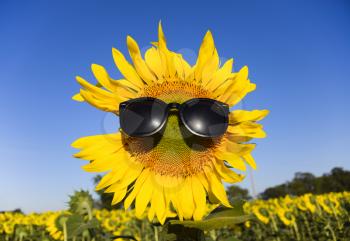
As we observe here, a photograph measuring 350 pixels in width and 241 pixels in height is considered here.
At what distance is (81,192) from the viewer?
429 cm

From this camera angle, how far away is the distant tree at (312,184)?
72188 millimetres

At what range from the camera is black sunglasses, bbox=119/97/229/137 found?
1524 millimetres

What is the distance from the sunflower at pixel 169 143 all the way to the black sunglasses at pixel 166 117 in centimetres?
13

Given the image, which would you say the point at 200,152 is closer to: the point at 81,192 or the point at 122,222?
the point at 81,192

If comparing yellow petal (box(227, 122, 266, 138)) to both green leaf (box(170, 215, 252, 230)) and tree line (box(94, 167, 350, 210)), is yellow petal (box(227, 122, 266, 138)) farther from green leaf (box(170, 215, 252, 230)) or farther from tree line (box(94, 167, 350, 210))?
tree line (box(94, 167, 350, 210))

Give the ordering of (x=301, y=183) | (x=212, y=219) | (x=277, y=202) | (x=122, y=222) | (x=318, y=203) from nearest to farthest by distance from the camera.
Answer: (x=212, y=219)
(x=318, y=203)
(x=277, y=202)
(x=122, y=222)
(x=301, y=183)

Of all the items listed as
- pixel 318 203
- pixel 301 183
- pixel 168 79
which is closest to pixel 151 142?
pixel 168 79

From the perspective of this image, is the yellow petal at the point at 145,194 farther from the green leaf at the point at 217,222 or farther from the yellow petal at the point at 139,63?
the yellow petal at the point at 139,63

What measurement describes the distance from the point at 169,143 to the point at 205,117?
234 mm

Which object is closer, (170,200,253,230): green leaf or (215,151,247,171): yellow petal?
(170,200,253,230): green leaf

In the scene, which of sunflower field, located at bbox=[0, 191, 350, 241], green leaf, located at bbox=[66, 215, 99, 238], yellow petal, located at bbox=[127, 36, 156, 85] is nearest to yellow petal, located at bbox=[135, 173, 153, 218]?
yellow petal, located at bbox=[127, 36, 156, 85]

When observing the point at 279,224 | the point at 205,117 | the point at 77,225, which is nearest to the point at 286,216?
the point at 279,224

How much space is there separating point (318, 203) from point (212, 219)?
1329cm

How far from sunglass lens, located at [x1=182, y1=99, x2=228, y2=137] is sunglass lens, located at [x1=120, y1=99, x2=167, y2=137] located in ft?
0.37
